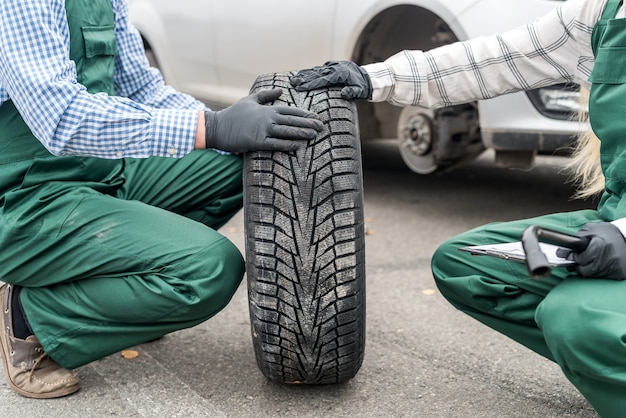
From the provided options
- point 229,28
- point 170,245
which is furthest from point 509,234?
point 229,28

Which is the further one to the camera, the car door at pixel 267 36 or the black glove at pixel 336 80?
the car door at pixel 267 36

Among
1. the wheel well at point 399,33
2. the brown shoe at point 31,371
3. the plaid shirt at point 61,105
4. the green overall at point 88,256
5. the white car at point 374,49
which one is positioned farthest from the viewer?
the wheel well at point 399,33

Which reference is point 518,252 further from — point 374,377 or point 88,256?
point 88,256

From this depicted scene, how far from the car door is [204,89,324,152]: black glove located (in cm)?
182

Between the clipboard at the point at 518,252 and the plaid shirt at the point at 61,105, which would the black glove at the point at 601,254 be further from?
the plaid shirt at the point at 61,105

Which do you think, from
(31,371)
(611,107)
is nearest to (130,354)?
(31,371)

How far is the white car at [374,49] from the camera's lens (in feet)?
11.4

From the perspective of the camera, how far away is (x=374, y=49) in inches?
158

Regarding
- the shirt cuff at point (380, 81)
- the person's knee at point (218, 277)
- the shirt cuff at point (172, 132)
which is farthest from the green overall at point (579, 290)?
the shirt cuff at point (172, 132)

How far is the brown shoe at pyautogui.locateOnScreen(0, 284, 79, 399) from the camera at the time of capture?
7.59ft

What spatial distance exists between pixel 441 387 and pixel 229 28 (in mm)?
2618

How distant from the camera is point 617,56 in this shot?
200 centimetres

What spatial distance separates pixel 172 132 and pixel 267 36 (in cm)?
209

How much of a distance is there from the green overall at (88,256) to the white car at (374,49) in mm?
1718
